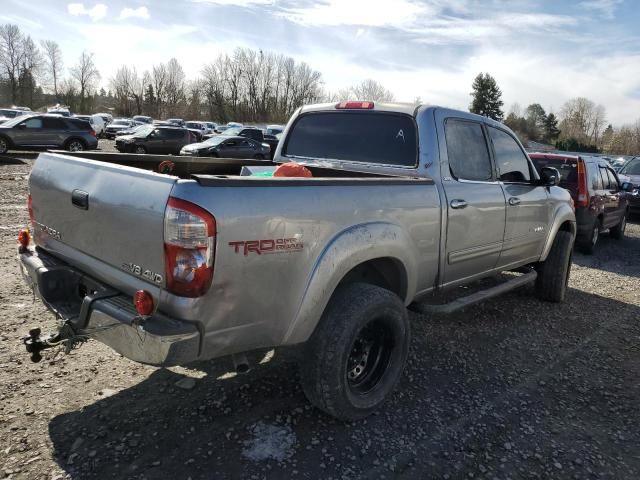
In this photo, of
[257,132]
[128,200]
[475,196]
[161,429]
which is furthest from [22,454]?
[257,132]

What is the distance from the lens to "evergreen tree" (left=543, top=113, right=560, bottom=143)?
82500 millimetres

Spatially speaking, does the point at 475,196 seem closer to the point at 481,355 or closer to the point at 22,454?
the point at 481,355

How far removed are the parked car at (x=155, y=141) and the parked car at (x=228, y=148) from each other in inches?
115

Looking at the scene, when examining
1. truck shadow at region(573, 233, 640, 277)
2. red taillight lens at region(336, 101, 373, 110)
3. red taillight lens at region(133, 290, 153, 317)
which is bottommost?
truck shadow at region(573, 233, 640, 277)

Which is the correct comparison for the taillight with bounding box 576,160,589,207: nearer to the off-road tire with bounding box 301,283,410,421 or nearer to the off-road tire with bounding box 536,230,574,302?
the off-road tire with bounding box 536,230,574,302

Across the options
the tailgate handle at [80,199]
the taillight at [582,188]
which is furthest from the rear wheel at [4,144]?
the taillight at [582,188]

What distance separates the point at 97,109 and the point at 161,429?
300 ft

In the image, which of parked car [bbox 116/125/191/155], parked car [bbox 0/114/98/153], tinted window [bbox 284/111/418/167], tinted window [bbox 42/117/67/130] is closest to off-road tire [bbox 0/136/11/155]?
parked car [bbox 0/114/98/153]

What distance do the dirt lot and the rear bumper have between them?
0.70 meters

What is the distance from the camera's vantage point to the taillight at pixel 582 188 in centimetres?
827

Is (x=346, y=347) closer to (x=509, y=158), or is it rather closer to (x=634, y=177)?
(x=509, y=158)

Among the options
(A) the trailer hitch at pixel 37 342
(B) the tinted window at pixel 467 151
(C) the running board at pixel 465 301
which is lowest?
(C) the running board at pixel 465 301

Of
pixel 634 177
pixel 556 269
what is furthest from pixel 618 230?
pixel 556 269

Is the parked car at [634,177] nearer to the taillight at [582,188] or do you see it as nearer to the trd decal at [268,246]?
the taillight at [582,188]
